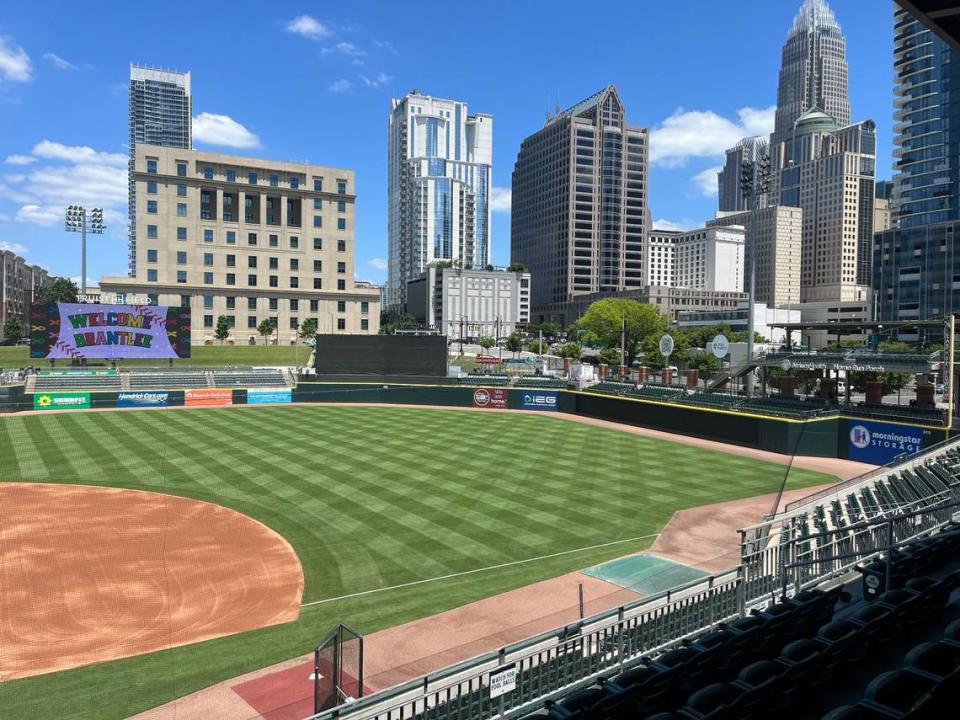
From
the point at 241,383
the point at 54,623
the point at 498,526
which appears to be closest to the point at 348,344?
the point at 241,383

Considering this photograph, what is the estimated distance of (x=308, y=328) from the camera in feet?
283

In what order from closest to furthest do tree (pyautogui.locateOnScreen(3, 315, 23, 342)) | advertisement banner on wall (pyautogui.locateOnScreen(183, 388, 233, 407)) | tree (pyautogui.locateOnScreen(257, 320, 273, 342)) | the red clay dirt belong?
1. the red clay dirt
2. advertisement banner on wall (pyautogui.locateOnScreen(183, 388, 233, 407))
3. tree (pyautogui.locateOnScreen(257, 320, 273, 342))
4. tree (pyautogui.locateOnScreen(3, 315, 23, 342))

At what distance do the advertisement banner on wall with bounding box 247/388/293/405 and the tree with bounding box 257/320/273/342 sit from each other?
33.9m

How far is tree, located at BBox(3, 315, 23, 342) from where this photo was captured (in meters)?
115

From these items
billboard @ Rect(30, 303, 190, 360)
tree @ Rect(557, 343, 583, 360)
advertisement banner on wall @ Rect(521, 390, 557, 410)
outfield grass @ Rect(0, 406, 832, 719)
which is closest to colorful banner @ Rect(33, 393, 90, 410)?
outfield grass @ Rect(0, 406, 832, 719)

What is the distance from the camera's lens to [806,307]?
163500 mm

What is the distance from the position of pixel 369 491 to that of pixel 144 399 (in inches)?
1270

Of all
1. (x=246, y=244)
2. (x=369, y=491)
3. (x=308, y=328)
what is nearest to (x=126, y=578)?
(x=369, y=491)

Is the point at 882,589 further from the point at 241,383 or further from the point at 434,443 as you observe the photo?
the point at 241,383

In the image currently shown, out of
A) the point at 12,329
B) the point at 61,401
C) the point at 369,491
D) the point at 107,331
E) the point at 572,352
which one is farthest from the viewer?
the point at 12,329

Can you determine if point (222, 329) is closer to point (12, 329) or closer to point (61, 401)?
point (61, 401)

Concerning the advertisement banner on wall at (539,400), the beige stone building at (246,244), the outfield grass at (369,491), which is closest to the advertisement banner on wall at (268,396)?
the outfield grass at (369,491)

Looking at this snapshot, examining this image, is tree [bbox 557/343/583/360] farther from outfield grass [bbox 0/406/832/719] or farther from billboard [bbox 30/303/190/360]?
billboard [bbox 30/303/190/360]

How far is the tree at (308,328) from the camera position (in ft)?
283
